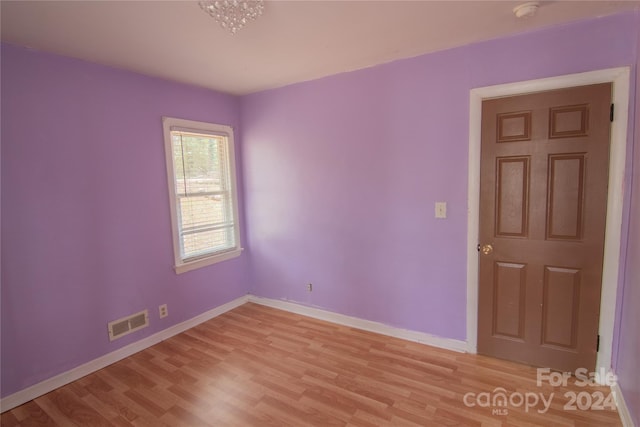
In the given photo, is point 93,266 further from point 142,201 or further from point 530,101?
point 530,101

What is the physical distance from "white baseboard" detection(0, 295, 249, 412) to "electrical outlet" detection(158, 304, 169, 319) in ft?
0.50

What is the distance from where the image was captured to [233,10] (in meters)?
1.63

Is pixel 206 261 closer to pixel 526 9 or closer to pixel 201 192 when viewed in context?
pixel 201 192

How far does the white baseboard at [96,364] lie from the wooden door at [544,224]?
2.76 meters

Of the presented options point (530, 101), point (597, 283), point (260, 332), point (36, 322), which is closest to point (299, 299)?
point (260, 332)

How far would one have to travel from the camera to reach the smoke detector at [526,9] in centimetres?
174

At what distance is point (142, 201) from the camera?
2.77m

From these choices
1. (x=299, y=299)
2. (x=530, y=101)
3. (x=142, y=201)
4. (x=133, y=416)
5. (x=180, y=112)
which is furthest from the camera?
(x=299, y=299)

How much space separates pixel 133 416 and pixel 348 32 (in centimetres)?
293

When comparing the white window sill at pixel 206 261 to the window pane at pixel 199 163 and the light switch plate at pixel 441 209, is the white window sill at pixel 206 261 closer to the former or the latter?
the window pane at pixel 199 163

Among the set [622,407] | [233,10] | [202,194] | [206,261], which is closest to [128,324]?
[206,261]

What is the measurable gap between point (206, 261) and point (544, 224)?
10.2ft

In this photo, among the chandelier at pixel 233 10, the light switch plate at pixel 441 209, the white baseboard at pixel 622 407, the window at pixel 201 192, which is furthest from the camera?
the window at pixel 201 192

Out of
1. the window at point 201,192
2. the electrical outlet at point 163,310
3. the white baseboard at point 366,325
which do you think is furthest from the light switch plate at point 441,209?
the electrical outlet at point 163,310
